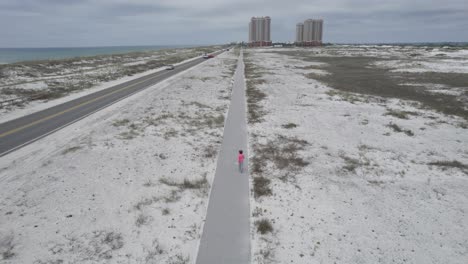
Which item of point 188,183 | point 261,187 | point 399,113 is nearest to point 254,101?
point 399,113

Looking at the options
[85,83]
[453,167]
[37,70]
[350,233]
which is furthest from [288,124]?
[37,70]

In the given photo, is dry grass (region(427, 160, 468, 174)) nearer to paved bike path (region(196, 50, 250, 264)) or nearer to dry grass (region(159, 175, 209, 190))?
paved bike path (region(196, 50, 250, 264))

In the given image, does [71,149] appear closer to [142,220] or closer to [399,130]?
[142,220]

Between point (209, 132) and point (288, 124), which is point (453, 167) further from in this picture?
point (209, 132)

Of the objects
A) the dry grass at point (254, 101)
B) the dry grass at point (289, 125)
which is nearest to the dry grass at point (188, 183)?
the dry grass at point (254, 101)

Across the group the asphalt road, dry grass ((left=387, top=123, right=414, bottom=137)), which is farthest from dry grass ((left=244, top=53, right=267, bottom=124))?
the asphalt road

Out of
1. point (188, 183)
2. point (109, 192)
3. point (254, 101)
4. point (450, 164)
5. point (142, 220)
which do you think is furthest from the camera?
point (254, 101)

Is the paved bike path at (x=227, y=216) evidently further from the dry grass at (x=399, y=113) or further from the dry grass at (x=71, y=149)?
the dry grass at (x=399, y=113)
